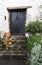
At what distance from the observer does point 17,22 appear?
12992mm

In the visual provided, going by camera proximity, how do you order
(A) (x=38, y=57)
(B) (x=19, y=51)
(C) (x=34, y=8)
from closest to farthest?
(A) (x=38, y=57), (B) (x=19, y=51), (C) (x=34, y=8)

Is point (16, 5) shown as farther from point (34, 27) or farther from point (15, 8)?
point (34, 27)

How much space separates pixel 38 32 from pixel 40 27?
32 cm

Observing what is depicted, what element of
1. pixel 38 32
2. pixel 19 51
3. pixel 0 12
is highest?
pixel 0 12

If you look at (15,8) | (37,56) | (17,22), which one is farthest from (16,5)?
(37,56)

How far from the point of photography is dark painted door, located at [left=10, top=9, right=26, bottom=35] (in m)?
12.8

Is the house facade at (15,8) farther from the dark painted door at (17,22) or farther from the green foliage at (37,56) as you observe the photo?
the green foliage at (37,56)

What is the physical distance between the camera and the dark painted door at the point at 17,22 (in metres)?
12.8

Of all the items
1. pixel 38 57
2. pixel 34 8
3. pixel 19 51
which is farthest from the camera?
pixel 34 8

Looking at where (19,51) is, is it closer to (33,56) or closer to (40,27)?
(40,27)

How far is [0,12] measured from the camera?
499 inches

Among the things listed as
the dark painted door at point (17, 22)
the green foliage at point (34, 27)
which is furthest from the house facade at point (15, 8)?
the green foliage at point (34, 27)

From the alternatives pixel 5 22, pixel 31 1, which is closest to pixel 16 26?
pixel 5 22

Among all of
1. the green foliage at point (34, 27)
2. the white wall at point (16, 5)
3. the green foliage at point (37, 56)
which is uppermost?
the white wall at point (16, 5)
